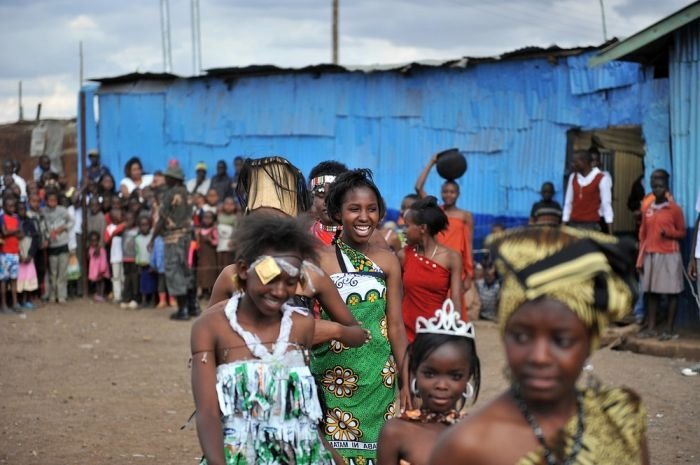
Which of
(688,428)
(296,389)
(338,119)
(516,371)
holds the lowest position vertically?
(688,428)

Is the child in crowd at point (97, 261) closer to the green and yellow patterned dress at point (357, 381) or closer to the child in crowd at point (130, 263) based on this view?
the child in crowd at point (130, 263)

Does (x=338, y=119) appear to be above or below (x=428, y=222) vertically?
above

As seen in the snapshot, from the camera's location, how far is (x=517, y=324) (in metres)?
2.49

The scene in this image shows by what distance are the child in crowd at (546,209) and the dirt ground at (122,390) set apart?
5.31ft

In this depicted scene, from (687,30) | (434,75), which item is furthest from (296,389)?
(434,75)

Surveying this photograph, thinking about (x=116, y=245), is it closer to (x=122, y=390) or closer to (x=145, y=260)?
(x=145, y=260)

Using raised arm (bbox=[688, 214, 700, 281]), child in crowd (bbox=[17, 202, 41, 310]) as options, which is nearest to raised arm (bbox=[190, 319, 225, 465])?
raised arm (bbox=[688, 214, 700, 281])

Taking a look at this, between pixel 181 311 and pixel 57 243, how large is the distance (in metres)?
2.62

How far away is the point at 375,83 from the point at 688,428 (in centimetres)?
1032

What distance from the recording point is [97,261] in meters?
17.8

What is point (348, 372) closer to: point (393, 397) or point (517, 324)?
point (393, 397)

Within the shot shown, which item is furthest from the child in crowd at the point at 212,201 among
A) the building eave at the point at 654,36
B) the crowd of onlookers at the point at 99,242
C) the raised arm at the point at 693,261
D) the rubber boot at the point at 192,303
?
the raised arm at the point at 693,261

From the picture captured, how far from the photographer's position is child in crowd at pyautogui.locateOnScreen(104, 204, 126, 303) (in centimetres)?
1731

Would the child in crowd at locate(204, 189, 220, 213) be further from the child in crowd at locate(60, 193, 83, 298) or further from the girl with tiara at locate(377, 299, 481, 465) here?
the girl with tiara at locate(377, 299, 481, 465)
